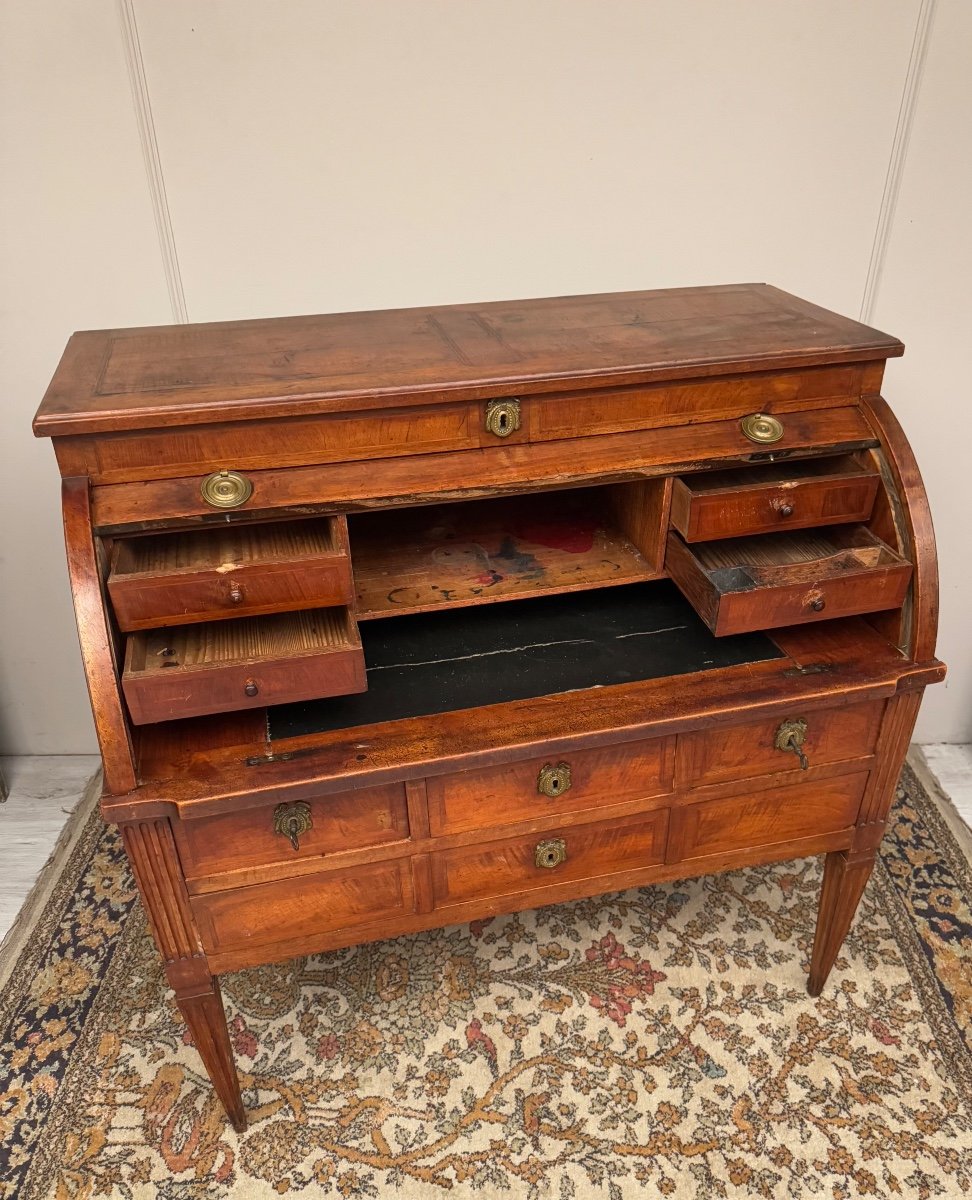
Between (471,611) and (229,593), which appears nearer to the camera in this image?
(229,593)

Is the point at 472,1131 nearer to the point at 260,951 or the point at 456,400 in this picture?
the point at 260,951

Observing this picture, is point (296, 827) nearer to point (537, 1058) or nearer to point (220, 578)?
point (220, 578)

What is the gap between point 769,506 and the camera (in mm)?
1725

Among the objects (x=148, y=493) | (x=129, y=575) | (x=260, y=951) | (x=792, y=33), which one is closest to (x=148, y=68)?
(x=148, y=493)

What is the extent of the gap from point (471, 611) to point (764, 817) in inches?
30.5

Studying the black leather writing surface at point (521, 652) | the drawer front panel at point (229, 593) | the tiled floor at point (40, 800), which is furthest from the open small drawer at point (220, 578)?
the tiled floor at point (40, 800)

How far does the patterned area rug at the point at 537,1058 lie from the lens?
192cm

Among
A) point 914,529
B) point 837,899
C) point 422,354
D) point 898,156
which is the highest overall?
point 898,156

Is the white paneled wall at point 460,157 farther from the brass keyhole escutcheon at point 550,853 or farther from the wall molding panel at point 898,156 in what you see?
the brass keyhole escutcheon at point 550,853

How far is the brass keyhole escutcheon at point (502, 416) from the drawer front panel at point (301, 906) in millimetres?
851

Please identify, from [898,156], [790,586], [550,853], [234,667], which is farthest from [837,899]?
[898,156]

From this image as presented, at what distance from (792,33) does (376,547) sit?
169cm

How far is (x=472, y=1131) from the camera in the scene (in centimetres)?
199

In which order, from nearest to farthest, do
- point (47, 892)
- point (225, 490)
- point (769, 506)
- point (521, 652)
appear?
point (225, 490)
point (769, 506)
point (521, 652)
point (47, 892)
